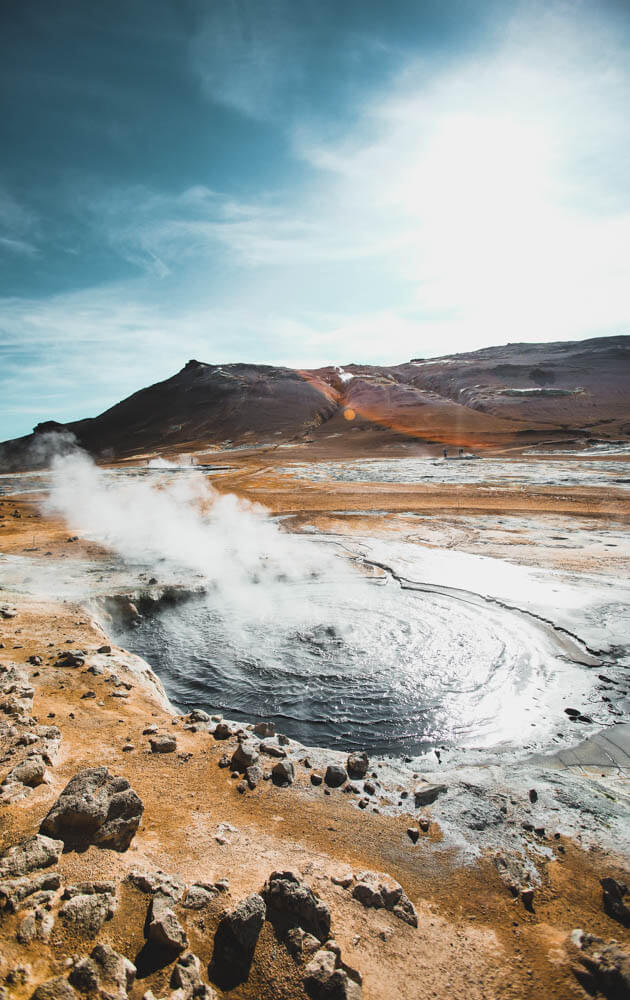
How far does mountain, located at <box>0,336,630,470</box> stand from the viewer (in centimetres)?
7925

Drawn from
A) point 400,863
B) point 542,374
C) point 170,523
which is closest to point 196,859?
point 400,863

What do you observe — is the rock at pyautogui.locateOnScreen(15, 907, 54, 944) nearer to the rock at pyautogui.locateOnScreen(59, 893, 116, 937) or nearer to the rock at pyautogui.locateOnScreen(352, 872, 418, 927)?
the rock at pyautogui.locateOnScreen(59, 893, 116, 937)

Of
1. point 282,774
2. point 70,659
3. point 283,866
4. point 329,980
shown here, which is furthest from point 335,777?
point 70,659

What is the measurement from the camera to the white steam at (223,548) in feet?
39.0

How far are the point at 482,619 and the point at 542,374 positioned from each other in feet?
375

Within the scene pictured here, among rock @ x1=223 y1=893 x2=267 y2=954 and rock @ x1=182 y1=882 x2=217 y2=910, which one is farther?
rock @ x1=182 y1=882 x2=217 y2=910

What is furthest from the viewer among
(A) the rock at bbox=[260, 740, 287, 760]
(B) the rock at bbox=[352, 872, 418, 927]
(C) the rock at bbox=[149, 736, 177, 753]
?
(A) the rock at bbox=[260, 740, 287, 760]

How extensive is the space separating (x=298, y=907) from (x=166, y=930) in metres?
0.86

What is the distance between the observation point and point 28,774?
4215mm

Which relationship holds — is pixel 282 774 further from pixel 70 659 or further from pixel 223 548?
pixel 223 548

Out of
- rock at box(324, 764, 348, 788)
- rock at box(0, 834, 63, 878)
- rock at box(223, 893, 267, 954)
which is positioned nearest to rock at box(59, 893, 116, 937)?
rock at box(0, 834, 63, 878)

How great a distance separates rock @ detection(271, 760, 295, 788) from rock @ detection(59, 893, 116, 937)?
2.15 metres

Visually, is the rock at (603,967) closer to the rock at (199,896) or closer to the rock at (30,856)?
the rock at (199,896)

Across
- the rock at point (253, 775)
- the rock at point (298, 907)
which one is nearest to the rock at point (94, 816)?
the rock at point (298, 907)
